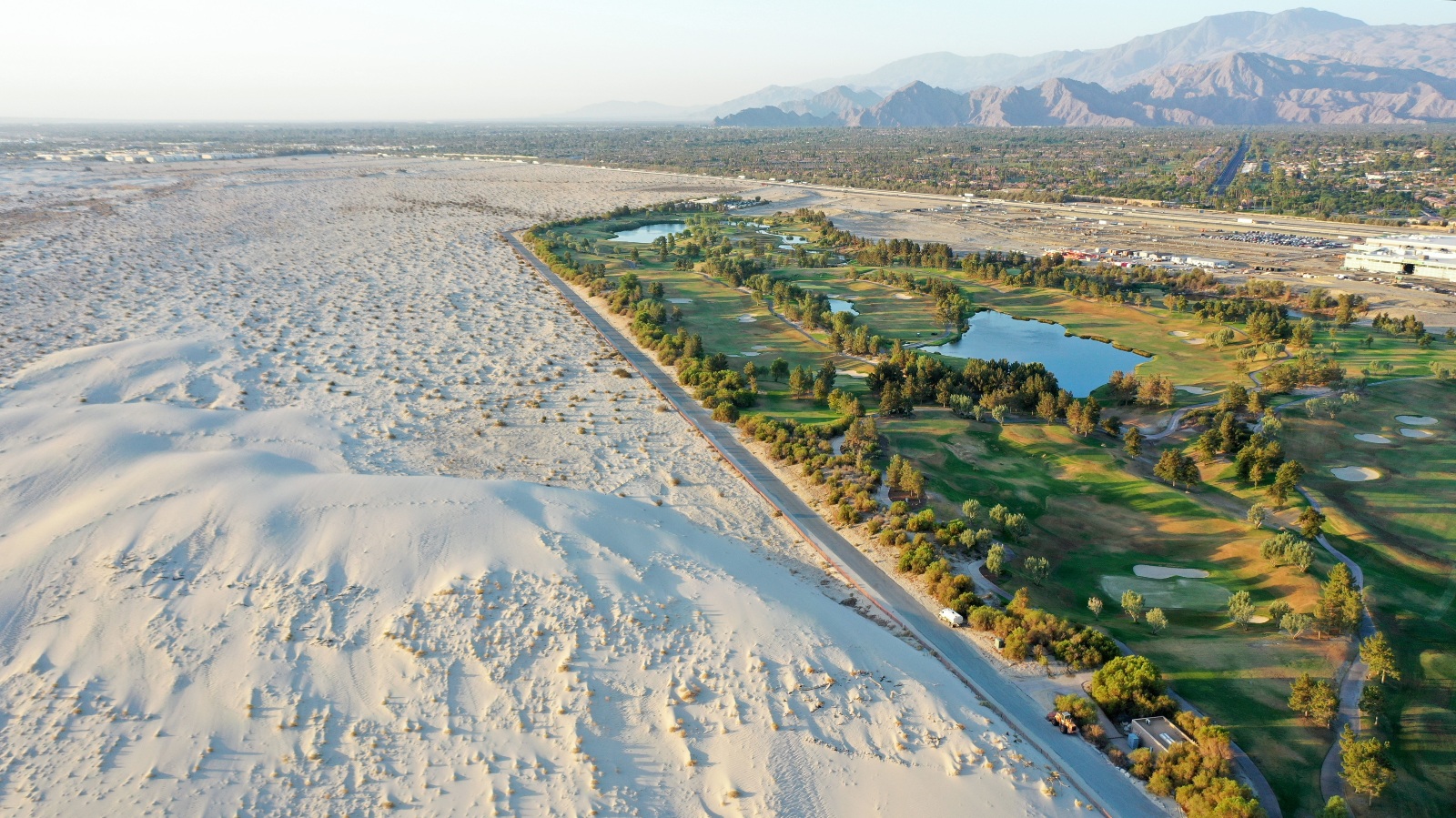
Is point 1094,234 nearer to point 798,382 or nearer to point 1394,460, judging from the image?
point 1394,460

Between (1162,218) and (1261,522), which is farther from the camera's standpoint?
(1162,218)

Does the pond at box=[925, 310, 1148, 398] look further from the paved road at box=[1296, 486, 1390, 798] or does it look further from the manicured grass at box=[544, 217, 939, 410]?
the paved road at box=[1296, 486, 1390, 798]

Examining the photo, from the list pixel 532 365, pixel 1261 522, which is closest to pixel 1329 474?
A: pixel 1261 522

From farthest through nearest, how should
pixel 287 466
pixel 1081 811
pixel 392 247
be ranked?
pixel 392 247 < pixel 287 466 < pixel 1081 811

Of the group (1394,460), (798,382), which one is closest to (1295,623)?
(1394,460)

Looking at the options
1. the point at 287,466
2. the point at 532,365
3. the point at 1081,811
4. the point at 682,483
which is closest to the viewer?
the point at 1081,811

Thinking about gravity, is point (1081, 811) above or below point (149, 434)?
below

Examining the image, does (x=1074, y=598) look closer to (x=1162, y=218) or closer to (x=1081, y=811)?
(x=1081, y=811)
